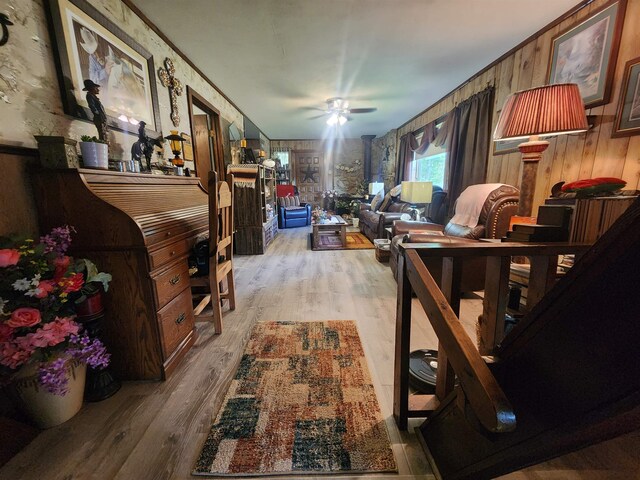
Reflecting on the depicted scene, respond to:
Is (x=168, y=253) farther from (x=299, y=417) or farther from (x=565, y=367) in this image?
(x=565, y=367)

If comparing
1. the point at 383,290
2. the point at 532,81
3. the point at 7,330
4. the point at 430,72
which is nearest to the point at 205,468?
the point at 7,330

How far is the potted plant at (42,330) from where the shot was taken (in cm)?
96

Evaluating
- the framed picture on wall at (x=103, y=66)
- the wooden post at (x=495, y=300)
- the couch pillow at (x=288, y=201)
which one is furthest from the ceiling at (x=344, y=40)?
the couch pillow at (x=288, y=201)

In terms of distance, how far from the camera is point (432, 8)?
2.00 metres

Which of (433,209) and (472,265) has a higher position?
(433,209)

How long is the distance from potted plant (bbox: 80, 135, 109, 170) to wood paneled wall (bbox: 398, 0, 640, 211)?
3386mm

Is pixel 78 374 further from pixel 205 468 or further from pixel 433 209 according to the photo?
pixel 433 209

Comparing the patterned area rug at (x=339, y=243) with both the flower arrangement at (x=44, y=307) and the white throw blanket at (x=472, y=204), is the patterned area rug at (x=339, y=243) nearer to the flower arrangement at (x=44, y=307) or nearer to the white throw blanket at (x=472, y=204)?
the white throw blanket at (x=472, y=204)

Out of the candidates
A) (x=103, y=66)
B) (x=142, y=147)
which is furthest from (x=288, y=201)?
(x=103, y=66)

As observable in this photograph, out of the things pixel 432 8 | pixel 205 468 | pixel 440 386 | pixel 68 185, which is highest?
pixel 432 8

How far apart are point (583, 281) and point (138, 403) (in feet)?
5.95

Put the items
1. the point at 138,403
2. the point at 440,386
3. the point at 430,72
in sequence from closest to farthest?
the point at 440,386
the point at 138,403
the point at 430,72

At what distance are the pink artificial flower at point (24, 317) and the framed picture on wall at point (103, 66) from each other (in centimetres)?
118

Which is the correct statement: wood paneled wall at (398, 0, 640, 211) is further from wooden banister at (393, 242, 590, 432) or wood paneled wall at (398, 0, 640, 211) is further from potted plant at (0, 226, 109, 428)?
potted plant at (0, 226, 109, 428)
